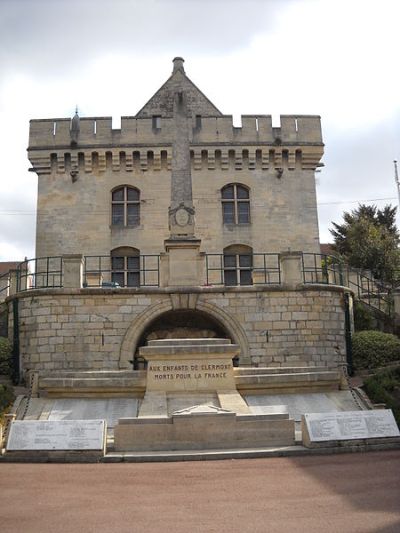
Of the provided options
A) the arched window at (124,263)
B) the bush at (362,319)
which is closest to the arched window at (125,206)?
the arched window at (124,263)

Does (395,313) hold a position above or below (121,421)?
above

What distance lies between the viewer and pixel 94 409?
495 inches

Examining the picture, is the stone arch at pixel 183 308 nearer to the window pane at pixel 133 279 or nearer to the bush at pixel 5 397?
the bush at pixel 5 397

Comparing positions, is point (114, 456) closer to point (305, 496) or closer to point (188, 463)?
point (188, 463)

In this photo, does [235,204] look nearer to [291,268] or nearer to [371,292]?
[371,292]

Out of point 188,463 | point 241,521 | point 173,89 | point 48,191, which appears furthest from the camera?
point 173,89

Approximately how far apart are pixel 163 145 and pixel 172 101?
3.83 metres

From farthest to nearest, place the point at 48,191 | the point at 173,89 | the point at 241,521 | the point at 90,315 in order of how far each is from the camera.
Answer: the point at 173,89, the point at 48,191, the point at 90,315, the point at 241,521

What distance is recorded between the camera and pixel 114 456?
9711 mm

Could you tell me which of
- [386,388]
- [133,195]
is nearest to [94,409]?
[386,388]

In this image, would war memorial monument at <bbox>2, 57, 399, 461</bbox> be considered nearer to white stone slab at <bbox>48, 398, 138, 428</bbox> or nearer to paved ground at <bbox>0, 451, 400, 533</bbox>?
white stone slab at <bbox>48, 398, 138, 428</bbox>

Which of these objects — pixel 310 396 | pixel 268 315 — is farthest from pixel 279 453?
pixel 268 315

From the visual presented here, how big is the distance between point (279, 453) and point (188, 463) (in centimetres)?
156

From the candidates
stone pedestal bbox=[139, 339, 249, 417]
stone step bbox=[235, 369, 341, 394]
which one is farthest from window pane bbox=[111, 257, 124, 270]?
stone step bbox=[235, 369, 341, 394]
